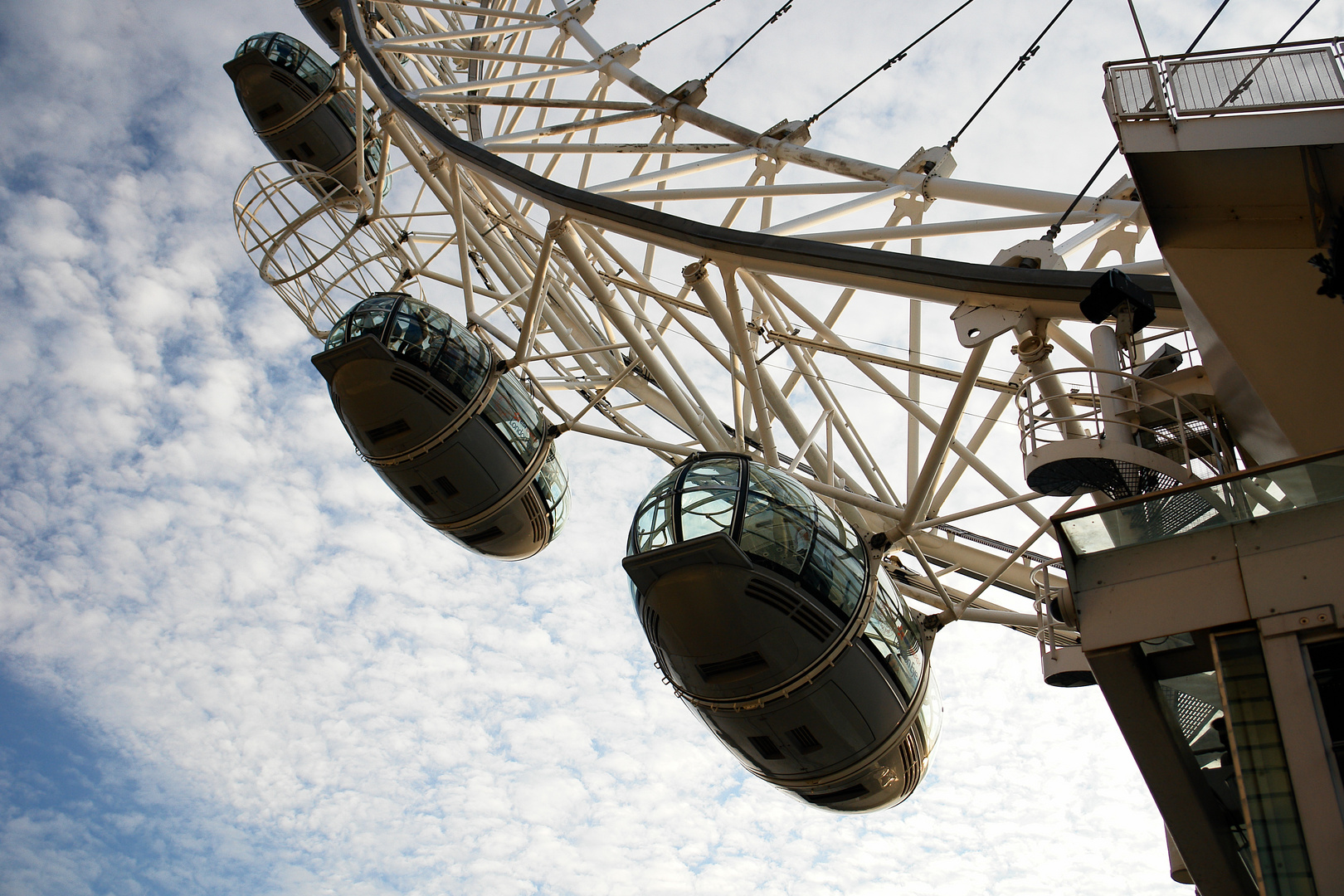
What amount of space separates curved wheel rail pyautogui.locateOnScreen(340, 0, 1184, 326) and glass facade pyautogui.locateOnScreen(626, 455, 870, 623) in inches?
93.8

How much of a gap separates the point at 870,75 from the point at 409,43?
27.8 feet

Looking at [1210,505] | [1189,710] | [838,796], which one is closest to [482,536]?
[838,796]

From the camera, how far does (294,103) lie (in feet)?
79.7

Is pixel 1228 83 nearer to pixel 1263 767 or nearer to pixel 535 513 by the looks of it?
pixel 1263 767

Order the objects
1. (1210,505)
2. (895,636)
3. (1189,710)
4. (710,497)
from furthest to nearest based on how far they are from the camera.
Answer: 1. (895,636)
2. (710,497)
3. (1189,710)
4. (1210,505)

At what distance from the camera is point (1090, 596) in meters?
8.88

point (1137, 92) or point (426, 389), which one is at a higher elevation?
A: point (426, 389)

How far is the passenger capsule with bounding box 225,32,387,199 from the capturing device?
24.1m

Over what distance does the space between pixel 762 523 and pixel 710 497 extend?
704mm

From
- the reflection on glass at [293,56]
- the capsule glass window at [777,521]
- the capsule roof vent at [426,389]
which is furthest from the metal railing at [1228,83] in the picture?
the reflection on glass at [293,56]

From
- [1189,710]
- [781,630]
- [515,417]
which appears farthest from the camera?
[515,417]

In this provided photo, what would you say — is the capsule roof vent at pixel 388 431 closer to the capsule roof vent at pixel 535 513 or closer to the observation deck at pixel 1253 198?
the capsule roof vent at pixel 535 513

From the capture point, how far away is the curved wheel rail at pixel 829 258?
1043 centimetres

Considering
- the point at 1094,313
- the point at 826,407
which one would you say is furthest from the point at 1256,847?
the point at 826,407
